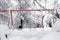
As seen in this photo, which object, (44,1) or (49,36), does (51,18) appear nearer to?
(44,1)

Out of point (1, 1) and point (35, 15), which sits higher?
point (1, 1)

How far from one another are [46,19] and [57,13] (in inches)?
22.3

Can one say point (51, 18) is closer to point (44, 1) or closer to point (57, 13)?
point (57, 13)

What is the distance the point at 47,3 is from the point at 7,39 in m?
4.69

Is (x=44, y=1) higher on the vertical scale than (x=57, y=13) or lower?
higher

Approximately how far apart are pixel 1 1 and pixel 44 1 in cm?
198

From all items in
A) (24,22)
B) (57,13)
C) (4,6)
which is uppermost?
(4,6)

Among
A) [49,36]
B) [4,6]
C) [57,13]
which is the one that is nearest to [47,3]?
[57,13]

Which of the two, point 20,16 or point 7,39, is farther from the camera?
point 20,16

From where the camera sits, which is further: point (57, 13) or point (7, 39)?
point (57, 13)

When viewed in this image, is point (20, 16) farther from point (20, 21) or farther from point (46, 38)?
point (46, 38)

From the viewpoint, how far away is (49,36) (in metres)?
1.07

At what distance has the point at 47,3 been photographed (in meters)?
5.59

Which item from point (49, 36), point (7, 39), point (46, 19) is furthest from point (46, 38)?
point (46, 19)
